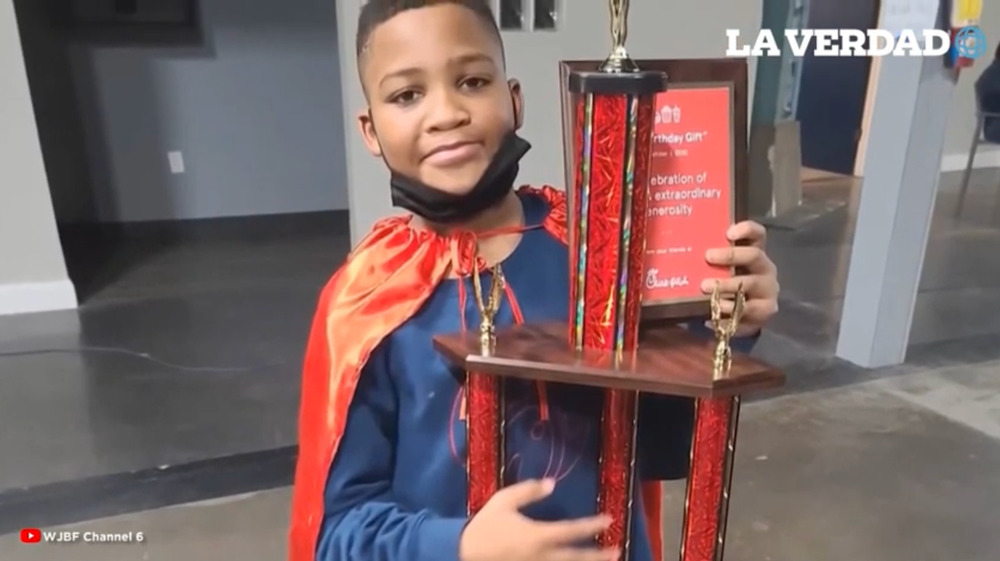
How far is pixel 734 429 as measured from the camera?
0.67 m

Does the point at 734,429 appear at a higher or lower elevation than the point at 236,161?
higher

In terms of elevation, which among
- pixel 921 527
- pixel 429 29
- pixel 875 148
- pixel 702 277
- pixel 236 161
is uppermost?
pixel 429 29

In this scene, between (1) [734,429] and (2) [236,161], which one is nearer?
(1) [734,429]

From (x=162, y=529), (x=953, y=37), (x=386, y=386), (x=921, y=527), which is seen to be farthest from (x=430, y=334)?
(x=953, y=37)

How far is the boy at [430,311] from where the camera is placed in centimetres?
70

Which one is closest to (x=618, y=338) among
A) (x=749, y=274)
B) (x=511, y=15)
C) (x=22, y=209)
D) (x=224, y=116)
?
(x=749, y=274)

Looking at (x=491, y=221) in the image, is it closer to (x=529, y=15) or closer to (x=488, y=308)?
(x=488, y=308)

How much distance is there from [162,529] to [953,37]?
257 centimetres

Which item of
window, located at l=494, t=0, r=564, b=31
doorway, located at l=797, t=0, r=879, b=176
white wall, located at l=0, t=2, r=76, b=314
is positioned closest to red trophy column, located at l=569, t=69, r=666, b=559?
window, located at l=494, t=0, r=564, b=31

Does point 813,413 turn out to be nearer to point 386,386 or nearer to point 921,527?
point 921,527

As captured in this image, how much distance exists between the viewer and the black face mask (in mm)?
731

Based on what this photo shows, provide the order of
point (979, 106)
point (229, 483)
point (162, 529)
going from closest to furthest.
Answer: point (162, 529) < point (229, 483) < point (979, 106)

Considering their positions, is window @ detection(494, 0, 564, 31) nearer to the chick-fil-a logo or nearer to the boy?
the boy

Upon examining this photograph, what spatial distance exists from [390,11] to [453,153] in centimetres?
12
